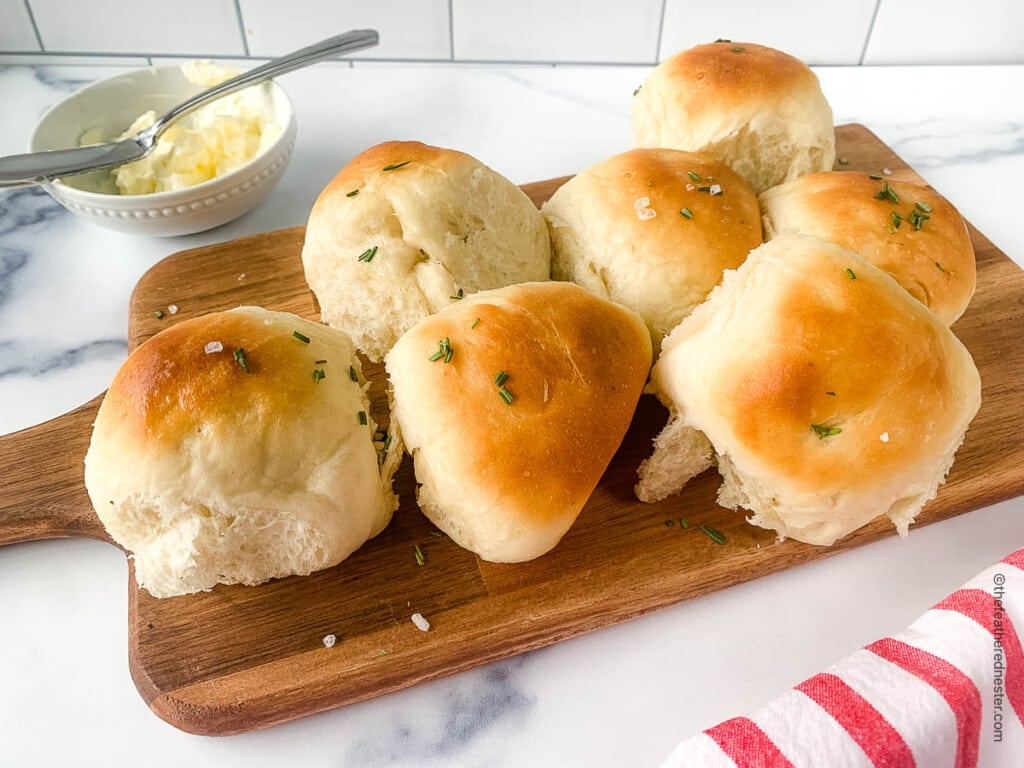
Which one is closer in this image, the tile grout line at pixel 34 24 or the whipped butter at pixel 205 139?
the whipped butter at pixel 205 139

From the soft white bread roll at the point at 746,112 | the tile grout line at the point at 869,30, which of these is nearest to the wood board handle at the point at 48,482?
the soft white bread roll at the point at 746,112

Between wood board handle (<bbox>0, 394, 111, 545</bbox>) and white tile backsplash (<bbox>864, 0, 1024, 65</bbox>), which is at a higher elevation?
white tile backsplash (<bbox>864, 0, 1024, 65</bbox>)

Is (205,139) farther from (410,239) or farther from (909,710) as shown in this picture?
(909,710)

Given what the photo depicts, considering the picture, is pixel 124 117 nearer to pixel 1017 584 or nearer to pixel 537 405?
pixel 537 405

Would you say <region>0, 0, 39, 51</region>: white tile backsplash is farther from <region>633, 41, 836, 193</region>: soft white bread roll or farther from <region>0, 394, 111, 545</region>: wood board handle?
<region>633, 41, 836, 193</region>: soft white bread roll

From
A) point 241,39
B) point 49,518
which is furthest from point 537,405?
point 241,39

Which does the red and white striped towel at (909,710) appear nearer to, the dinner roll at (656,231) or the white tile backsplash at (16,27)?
the dinner roll at (656,231)

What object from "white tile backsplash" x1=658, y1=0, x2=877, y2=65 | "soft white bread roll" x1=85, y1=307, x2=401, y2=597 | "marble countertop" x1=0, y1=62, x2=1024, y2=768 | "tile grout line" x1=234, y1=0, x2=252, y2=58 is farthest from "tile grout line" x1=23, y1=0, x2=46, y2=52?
"white tile backsplash" x1=658, y1=0, x2=877, y2=65
